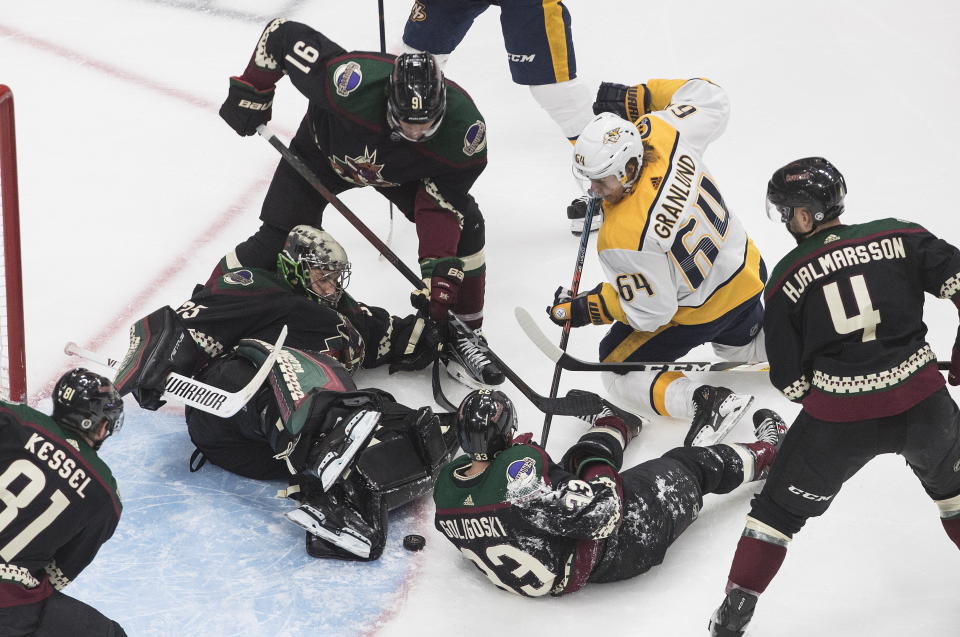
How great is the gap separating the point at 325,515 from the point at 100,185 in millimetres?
2157

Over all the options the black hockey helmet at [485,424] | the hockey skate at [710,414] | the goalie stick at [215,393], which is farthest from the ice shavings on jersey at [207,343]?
the hockey skate at [710,414]

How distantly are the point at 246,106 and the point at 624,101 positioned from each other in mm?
1241

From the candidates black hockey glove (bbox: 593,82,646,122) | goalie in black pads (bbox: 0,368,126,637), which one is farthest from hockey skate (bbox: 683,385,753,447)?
goalie in black pads (bbox: 0,368,126,637)

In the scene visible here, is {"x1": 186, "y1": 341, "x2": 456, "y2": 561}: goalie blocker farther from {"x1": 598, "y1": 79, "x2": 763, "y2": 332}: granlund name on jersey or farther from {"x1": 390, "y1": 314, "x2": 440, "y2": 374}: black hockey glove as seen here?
{"x1": 598, "y1": 79, "x2": 763, "y2": 332}: granlund name on jersey

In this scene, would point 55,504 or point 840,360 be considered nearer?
point 55,504

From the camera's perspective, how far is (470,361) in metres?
4.13

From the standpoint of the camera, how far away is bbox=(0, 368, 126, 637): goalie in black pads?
251 centimetres

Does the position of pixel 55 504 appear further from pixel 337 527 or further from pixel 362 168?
pixel 362 168

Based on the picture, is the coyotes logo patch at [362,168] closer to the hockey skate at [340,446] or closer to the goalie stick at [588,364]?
the goalie stick at [588,364]

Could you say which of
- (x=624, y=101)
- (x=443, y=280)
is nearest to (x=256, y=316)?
(x=443, y=280)

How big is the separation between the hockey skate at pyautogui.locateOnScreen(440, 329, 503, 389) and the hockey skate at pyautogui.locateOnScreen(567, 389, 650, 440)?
0.99 feet

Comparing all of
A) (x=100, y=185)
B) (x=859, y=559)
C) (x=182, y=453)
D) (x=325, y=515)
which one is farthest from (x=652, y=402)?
(x=100, y=185)

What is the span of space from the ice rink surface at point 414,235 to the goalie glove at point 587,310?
39cm

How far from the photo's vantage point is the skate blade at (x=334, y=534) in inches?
135
